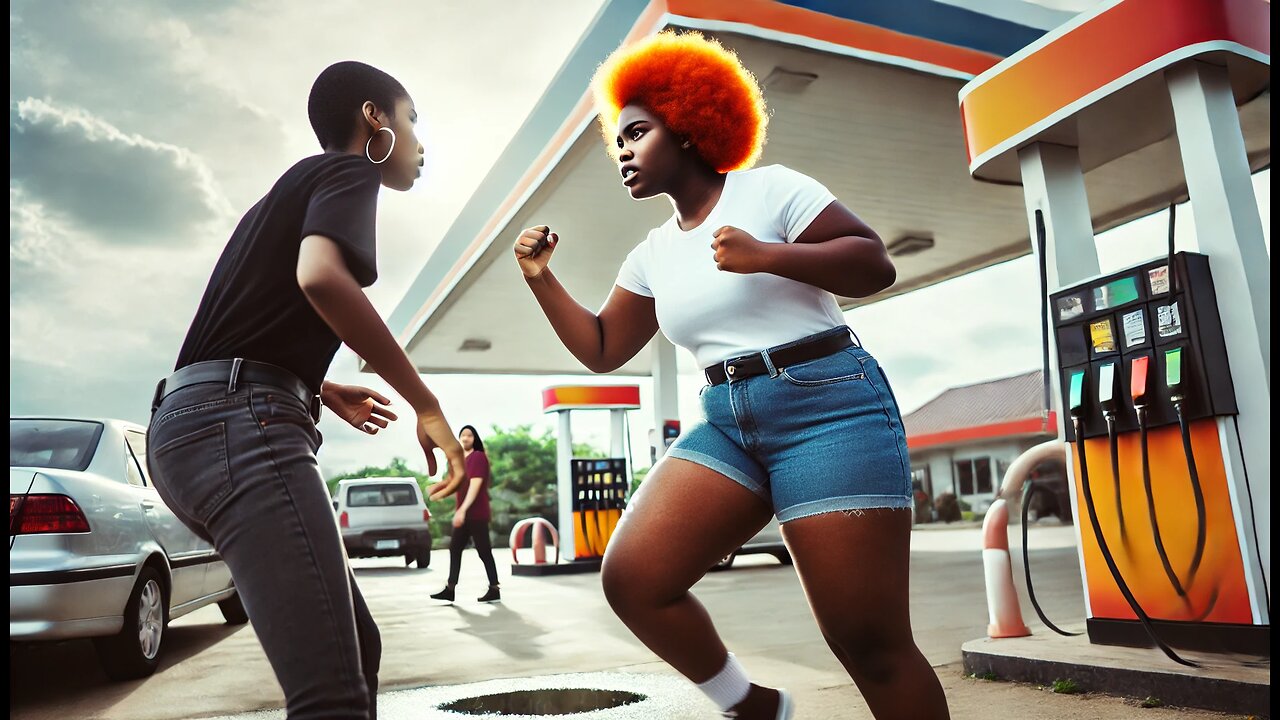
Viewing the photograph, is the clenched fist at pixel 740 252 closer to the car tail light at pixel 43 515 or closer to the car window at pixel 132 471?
the car tail light at pixel 43 515

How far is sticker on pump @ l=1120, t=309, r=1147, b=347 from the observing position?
14.3 feet

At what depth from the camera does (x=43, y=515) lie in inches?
175

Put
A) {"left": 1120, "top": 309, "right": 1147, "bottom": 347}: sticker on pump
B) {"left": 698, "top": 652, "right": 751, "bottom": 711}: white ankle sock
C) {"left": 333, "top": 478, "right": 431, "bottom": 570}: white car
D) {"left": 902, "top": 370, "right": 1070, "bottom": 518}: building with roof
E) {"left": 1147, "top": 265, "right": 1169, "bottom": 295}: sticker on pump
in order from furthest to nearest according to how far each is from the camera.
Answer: {"left": 902, "top": 370, "right": 1070, "bottom": 518}: building with roof
{"left": 333, "top": 478, "right": 431, "bottom": 570}: white car
{"left": 1120, "top": 309, "right": 1147, "bottom": 347}: sticker on pump
{"left": 1147, "top": 265, "right": 1169, "bottom": 295}: sticker on pump
{"left": 698, "top": 652, "right": 751, "bottom": 711}: white ankle sock

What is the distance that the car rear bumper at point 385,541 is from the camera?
51.2 ft

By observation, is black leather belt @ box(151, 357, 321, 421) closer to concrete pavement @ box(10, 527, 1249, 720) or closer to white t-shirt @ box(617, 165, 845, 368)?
white t-shirt @ box(617, 165, 845, 368)

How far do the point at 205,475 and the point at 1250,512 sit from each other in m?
4.08

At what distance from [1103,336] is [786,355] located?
3.10 m

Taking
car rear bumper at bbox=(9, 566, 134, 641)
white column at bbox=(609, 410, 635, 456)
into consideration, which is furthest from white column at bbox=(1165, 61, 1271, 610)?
white column at bbox=(609, 410, 635, 456)

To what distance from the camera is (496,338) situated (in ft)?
54.5

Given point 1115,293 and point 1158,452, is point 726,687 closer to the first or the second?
point 1158,452

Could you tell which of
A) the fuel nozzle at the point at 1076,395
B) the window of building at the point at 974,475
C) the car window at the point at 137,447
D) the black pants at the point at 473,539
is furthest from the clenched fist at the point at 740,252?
the window of building at the point at 974,475

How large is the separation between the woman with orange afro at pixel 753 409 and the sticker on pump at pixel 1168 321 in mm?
2685

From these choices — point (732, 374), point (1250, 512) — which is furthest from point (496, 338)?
point (732, 374)

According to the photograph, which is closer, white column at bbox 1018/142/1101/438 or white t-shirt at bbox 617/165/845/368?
white t-shirt at bbox 617/165/845/368
